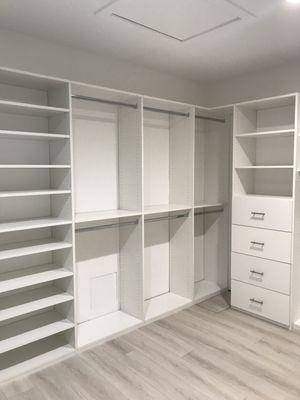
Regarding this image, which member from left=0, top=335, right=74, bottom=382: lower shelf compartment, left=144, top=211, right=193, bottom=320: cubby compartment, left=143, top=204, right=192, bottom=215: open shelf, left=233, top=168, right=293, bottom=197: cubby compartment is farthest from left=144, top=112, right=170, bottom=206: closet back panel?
left=0, top=335, right=74, bottom=382: lower shelf compartment

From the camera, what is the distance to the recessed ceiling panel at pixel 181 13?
2033 mm

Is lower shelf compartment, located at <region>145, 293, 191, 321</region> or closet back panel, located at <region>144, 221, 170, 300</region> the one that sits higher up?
closet back panel, located at <region>144, 221, 170, 300</region>

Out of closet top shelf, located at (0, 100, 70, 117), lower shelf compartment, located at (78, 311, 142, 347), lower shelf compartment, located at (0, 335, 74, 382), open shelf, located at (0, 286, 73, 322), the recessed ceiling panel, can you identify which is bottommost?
lower shelf compartment, located at (0, 335, 74, 382)

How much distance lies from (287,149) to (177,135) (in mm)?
1099

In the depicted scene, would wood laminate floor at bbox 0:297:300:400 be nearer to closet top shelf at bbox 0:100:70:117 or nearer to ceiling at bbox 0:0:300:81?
closet top shelf at bbox 0:100:70:117

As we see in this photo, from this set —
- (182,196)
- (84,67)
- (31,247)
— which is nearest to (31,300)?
(31,247)

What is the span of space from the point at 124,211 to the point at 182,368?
1.36 metres

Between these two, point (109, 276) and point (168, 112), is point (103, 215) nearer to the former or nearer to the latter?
point (109, 276)

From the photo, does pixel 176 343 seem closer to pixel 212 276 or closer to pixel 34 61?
pixel 212 276

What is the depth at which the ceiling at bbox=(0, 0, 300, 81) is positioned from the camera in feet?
6.83

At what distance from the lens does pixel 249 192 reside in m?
3.51

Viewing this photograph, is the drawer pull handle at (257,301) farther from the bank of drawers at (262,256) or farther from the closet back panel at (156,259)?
the closet back panel at (156,259)

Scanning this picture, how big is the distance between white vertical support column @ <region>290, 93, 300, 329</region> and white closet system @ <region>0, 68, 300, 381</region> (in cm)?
1

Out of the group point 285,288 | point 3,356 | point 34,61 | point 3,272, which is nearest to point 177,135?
point 34,61
